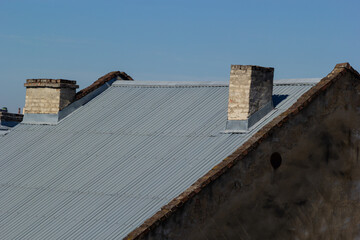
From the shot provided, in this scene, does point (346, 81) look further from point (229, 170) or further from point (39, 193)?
point (39, 193)

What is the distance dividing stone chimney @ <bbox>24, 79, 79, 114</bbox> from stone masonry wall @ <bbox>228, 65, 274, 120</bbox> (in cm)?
774

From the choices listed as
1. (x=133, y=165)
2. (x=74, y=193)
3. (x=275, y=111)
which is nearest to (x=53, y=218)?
(x=74, y=193)

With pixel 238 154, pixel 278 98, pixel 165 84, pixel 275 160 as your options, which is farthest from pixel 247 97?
pixel 165 84

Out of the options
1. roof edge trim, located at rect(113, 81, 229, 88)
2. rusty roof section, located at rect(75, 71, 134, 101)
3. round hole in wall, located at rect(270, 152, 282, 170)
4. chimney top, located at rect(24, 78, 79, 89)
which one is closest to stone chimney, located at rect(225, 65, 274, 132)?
round hole in wall, located at rect(270, 152, 282, 170)

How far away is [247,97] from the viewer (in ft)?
69.7

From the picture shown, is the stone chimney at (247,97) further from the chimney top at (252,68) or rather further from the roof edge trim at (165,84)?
the roof edge trim at (165,84)

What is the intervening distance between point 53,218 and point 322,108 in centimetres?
764

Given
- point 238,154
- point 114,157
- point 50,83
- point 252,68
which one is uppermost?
point 252,68

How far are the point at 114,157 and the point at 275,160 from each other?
5.02 metres

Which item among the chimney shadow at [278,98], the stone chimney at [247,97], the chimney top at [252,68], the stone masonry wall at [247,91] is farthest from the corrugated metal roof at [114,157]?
the chimney top at [252,68]

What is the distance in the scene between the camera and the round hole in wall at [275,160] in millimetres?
19323

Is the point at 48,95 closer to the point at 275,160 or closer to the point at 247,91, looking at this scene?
the point at 247,91

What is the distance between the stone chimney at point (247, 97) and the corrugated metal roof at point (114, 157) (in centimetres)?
31

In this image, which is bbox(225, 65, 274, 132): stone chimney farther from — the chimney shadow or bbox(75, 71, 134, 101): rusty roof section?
bbox(75, 71, 134, 101): rusty roof section
